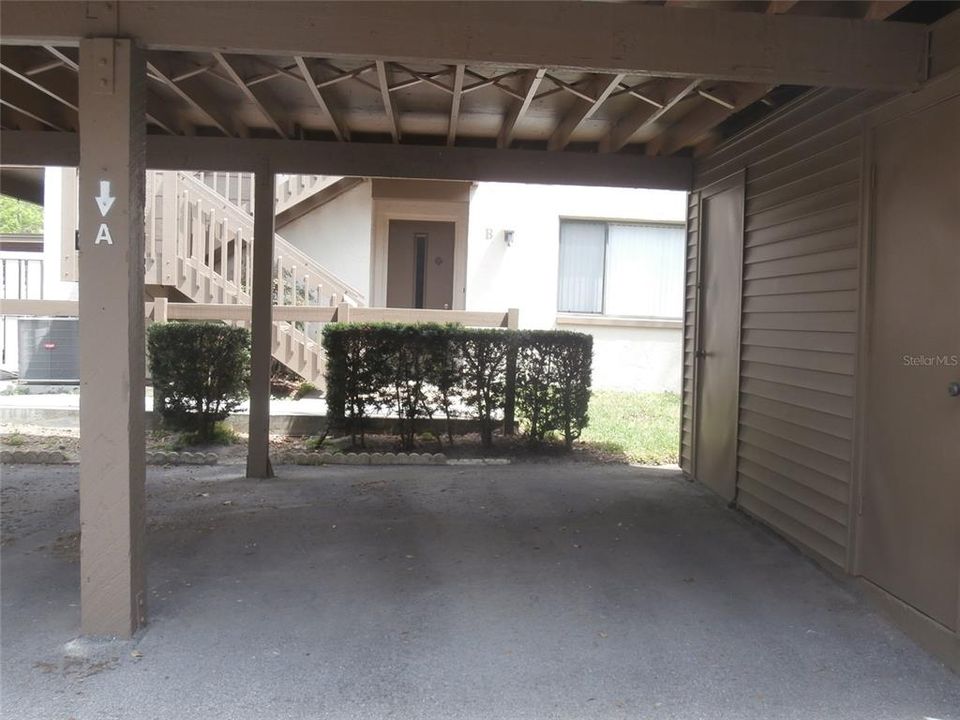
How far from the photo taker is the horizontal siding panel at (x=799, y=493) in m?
4.77

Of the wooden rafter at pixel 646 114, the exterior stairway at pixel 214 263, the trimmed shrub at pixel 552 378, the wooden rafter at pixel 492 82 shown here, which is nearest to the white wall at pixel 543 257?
the exterior stairway at pixel 214 263

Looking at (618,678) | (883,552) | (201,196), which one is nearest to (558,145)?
(883,552)

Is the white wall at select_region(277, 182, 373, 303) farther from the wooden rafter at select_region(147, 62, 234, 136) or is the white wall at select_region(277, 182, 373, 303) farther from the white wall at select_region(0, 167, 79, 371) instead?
the wooden rafter at select_region(147, 62, 234, 136)

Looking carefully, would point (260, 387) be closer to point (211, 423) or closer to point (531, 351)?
point (211, 423)

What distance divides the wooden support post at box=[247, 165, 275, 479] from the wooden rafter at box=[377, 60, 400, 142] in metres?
1.22

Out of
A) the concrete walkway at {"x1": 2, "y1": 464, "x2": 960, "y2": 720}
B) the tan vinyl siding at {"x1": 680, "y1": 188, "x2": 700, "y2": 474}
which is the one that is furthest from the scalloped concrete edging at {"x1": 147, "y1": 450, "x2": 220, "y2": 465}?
the tan vinyl siding at {"x1": 680, "y1": 188, "x2": 700, "y2": 474}

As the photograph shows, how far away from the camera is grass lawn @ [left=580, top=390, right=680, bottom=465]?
912 cm

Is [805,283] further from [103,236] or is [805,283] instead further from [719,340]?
[103,236]

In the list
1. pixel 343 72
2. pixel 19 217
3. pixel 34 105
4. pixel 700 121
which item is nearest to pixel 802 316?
pixel 700 121

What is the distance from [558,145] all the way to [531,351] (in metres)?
2.52

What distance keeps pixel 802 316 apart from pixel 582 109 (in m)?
2.27

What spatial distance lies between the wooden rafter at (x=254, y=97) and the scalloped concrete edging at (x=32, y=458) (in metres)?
4.04

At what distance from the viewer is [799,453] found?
5301 millimetres

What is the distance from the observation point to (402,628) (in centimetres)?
404
